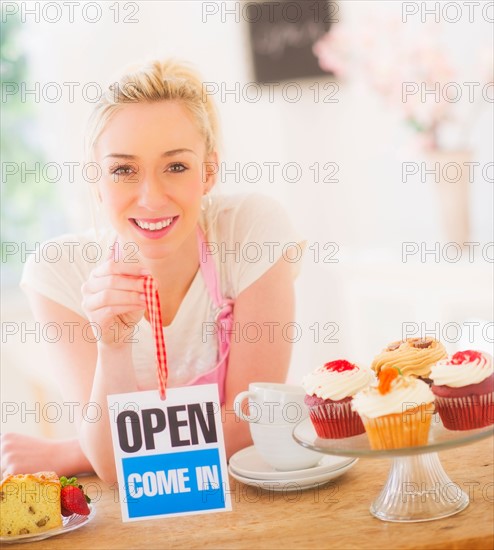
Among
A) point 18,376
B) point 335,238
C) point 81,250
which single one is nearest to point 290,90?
point 335,238

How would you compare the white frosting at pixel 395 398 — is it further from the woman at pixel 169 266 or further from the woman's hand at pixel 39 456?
the woman's hand at pixel 39 456

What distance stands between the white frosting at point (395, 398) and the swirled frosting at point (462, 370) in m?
0.06

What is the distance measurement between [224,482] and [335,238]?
248cm

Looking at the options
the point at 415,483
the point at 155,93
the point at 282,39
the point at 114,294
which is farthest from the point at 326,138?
the point at 415,483

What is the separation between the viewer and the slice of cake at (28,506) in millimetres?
1276

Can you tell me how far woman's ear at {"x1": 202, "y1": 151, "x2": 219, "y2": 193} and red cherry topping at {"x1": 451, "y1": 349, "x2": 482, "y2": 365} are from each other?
27.9 inches

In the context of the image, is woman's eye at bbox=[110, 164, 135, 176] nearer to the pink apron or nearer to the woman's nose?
the woman's nose

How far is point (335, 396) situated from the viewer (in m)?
1.35

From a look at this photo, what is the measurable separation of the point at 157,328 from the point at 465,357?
485mm

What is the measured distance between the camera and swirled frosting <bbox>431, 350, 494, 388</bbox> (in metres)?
1.32

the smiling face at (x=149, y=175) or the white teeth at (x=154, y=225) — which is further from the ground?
the smiling face at (x=149, y=175)

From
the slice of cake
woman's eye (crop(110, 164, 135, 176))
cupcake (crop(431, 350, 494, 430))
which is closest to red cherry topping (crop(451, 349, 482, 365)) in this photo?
cupcake (crop(431, 350, 494, 430))

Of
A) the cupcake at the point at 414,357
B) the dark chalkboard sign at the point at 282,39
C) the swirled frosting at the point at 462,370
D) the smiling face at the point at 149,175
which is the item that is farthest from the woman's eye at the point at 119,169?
the dark chalkboard sign at the point at 282,39

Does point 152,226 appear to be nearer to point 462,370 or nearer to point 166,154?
point 166,154
